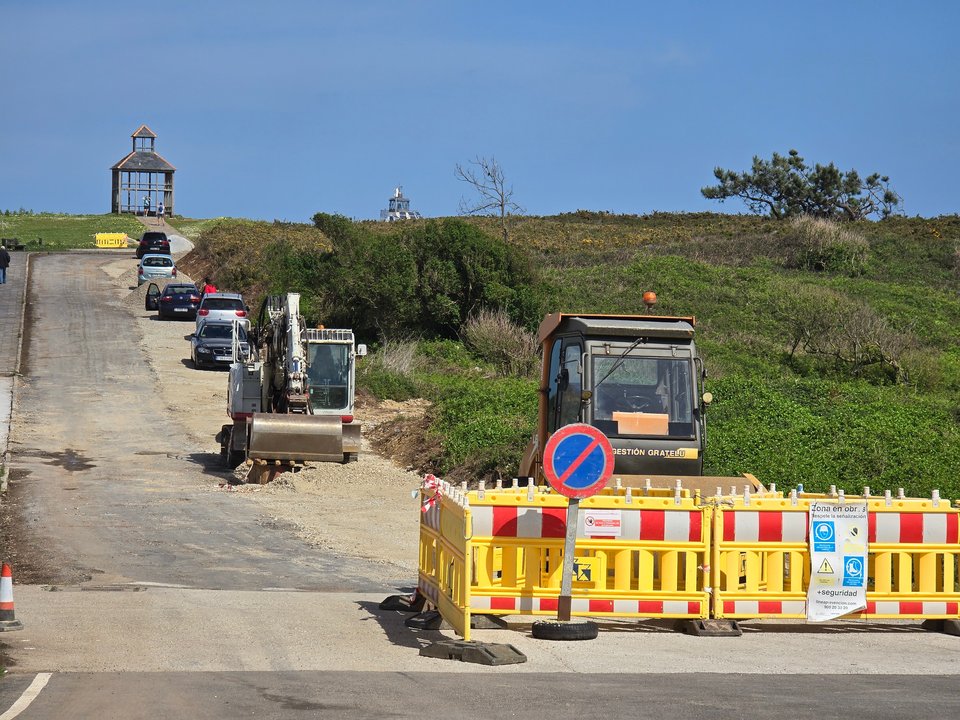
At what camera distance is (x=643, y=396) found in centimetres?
1437

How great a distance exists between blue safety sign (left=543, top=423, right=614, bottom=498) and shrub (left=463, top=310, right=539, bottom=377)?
27438 mm

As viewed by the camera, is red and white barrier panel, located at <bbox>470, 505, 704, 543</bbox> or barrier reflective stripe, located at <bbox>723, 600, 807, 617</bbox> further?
barrier reflective stripe, located at <bbox>723, 600, 807, 617</bbox>

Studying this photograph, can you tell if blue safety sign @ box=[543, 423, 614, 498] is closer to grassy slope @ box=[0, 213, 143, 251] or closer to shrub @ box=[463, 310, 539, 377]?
shrub @ box=[463, 310, 539, 377]

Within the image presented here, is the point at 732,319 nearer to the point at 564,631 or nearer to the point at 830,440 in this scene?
the point at 830,440

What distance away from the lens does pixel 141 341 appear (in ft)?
145

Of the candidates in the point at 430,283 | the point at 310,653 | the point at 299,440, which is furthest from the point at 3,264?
the point at 310,653

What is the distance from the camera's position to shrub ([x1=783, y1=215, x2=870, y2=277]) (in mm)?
54688

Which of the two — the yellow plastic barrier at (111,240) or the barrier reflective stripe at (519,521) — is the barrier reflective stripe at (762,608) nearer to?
the barrier reflective stripe at (519,521)

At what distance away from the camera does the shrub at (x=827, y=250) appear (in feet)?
179

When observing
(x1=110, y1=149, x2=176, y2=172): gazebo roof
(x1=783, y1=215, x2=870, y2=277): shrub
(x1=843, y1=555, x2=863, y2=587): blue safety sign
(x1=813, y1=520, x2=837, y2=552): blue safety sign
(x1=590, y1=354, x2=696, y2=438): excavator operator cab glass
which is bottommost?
(x1=843, y1=555, x2=863, y2=587): blue safety sign

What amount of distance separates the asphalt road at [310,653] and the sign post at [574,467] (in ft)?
3.43

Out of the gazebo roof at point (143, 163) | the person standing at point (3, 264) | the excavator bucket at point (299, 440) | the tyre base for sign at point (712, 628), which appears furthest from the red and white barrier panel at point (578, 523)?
the gazebo roof at point (143, 163)

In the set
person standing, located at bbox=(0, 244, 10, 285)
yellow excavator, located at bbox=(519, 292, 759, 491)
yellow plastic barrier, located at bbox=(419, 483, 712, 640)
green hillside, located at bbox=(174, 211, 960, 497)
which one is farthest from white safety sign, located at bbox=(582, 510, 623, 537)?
person standing, located at bbox=(0, 244, 10, 285)

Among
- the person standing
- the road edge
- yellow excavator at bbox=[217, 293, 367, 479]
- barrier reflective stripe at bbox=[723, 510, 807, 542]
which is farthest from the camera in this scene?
the person standing
